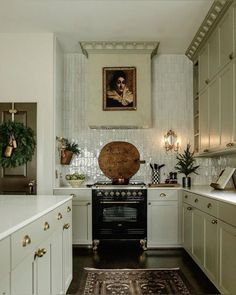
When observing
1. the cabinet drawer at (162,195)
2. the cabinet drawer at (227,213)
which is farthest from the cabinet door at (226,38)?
the cabinet drawer at (162,195)

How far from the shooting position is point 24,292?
1.87m

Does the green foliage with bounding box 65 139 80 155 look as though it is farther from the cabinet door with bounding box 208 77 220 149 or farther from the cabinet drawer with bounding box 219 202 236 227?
the cabinet drawer with bounding box 219 202 236 227

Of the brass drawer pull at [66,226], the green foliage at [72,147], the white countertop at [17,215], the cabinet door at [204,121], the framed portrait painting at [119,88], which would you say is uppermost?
the framed portrait painting at [119,88]

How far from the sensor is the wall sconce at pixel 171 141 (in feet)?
18.1

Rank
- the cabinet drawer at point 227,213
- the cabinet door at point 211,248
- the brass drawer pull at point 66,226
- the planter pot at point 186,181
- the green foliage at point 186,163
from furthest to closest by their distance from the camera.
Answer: the green foliage at point 186,163 → the planter pot at point 186,181 → the cabinet door at point 211,248 → the brass drawer pull at point 66,226 → the cabinet drawer at point 227,213

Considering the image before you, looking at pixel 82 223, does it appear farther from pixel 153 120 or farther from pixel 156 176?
pixel 153 120

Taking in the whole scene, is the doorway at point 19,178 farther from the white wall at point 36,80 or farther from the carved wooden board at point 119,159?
the carved wooden board at point 119,159

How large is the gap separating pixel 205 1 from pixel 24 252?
330 centimetres

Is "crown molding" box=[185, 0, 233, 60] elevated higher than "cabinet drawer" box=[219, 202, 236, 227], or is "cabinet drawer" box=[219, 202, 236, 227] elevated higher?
"crown molding" box=[185, 0, 233, 60]

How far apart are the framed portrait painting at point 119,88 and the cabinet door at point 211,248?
2368 mm

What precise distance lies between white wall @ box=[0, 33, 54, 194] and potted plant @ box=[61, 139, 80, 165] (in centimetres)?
49

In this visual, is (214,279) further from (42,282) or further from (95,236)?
(95,236)

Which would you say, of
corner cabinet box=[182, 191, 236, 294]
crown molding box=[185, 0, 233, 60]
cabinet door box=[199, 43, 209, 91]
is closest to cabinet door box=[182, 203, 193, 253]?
corner cabinet box=[182, 191, 236, 294]

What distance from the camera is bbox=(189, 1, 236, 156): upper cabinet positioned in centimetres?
355
